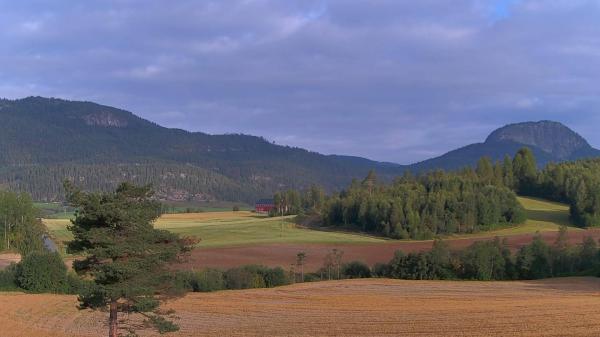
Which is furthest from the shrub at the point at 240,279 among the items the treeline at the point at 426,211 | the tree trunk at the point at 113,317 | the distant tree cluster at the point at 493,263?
the treeline at the point at 426,211

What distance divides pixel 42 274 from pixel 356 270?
29650 millimetres

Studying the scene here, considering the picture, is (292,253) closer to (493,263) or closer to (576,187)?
(493,263)

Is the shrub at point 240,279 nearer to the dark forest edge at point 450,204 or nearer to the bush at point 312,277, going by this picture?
the bush at point 312,277

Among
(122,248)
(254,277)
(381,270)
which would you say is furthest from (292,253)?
(122,248)

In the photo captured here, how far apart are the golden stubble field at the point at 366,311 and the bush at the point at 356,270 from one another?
9.01 meters

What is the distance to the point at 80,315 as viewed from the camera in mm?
44469

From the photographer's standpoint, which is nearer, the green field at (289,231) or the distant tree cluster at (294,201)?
the green field at (289,231)

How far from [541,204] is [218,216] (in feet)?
227

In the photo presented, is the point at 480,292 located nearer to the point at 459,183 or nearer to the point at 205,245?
the point at 205,245

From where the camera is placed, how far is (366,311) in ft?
139

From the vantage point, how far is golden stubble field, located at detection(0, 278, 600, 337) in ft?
110

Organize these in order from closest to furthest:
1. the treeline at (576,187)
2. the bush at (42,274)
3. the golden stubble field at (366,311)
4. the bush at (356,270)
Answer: the golden stubble field at (366,311) < the bush at (42,274) < the bush at (356,270) < the treeline at (576,187)

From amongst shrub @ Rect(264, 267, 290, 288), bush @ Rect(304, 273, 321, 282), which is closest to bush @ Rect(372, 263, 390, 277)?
bush @ Rect(304, 273, 321, 282)

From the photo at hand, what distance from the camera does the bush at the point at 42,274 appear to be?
62.1m
